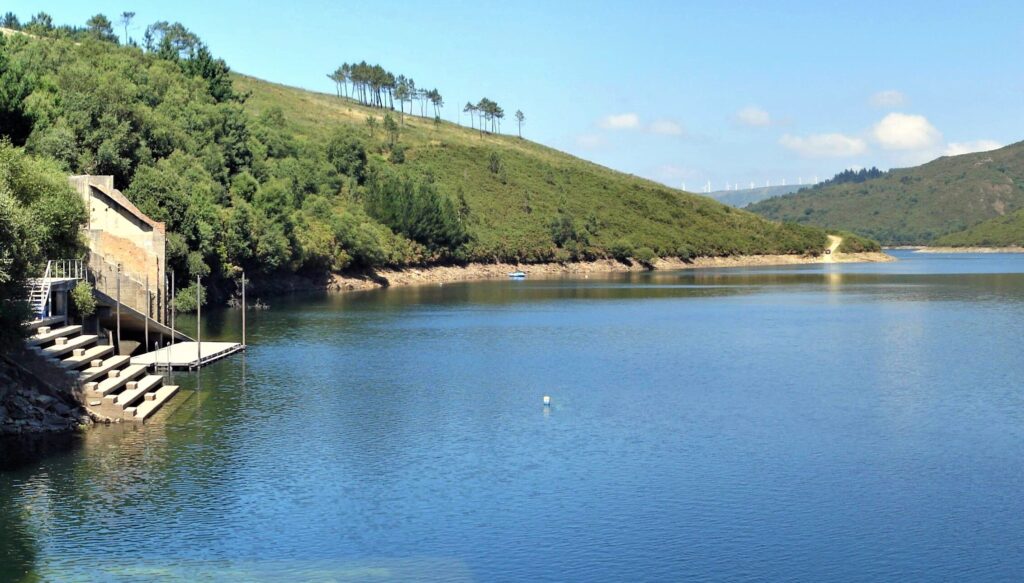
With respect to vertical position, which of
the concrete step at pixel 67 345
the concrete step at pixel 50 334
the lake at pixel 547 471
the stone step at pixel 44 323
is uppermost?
the stone step at pixel 44 323

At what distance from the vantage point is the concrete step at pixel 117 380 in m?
42.0

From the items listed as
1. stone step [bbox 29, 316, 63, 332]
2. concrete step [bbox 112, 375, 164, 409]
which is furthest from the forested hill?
concrete step [bbox 112, 375, 164, 409]

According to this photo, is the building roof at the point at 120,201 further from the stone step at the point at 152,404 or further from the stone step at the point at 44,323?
the stone step at the point at 152,404

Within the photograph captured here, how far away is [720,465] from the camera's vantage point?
35.4 meters

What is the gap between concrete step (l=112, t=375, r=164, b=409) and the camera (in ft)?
139

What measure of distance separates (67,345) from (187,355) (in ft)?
45.3

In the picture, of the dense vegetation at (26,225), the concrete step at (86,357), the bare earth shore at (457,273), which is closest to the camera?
the dense vegetation at (26,225)

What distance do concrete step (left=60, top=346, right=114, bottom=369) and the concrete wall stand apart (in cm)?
1063

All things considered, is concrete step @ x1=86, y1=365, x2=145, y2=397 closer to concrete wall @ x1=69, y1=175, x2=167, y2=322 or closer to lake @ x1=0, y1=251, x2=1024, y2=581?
lake @ x1=0, y1=251, x2=1024, y2=581

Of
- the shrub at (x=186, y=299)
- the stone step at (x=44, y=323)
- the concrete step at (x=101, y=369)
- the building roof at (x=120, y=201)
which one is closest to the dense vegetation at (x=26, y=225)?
the stone step at (x=44, y=323)

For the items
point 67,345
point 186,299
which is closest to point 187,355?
point 67,345

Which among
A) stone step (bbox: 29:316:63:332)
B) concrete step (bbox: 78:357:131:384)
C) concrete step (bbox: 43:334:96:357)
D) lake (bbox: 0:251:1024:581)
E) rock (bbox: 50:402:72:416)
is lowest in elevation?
lake (bbox: 0:251:1024:581)

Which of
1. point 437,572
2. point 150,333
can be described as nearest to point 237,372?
point 150,333

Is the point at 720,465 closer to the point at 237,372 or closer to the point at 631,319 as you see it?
the point at 237,372
